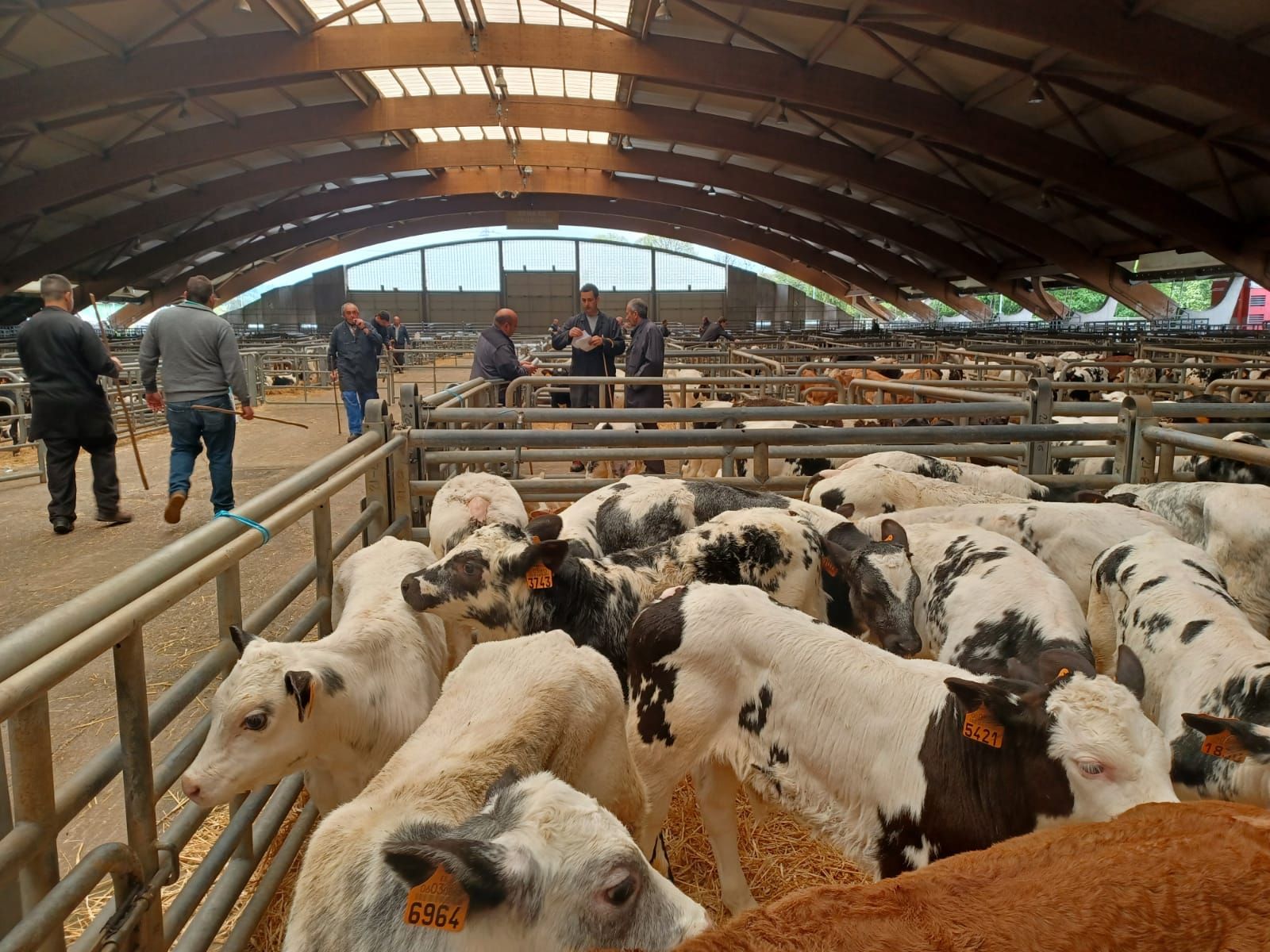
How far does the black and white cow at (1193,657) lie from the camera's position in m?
2.28

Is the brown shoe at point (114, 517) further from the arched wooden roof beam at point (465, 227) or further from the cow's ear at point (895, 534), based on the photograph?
the arched wooden roof beam at point (465, 227)

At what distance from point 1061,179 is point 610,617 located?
641 inches

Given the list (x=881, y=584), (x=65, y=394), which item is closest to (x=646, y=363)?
(x=65, y=394)

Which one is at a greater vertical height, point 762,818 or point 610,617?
point 610,617

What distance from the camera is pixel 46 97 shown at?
13570 millimetres

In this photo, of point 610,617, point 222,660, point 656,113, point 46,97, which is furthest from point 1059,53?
point 46,97

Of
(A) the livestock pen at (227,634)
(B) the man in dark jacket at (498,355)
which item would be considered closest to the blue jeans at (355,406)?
(B) the man in dark jacket at (498,355)

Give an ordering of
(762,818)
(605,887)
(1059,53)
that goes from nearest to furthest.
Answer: (605,887)
(762,818)
(1059,53)

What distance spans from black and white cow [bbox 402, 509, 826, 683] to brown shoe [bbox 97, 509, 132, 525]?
16.7 ft

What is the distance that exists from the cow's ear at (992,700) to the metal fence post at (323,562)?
6.54ft

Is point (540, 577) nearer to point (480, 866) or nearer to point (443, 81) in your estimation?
point (480, 866)

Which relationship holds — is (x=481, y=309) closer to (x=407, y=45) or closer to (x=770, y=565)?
(x=407, y=45)

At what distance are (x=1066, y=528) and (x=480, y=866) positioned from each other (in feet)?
10.3

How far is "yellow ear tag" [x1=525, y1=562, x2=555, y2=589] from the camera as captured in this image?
3068 mm
